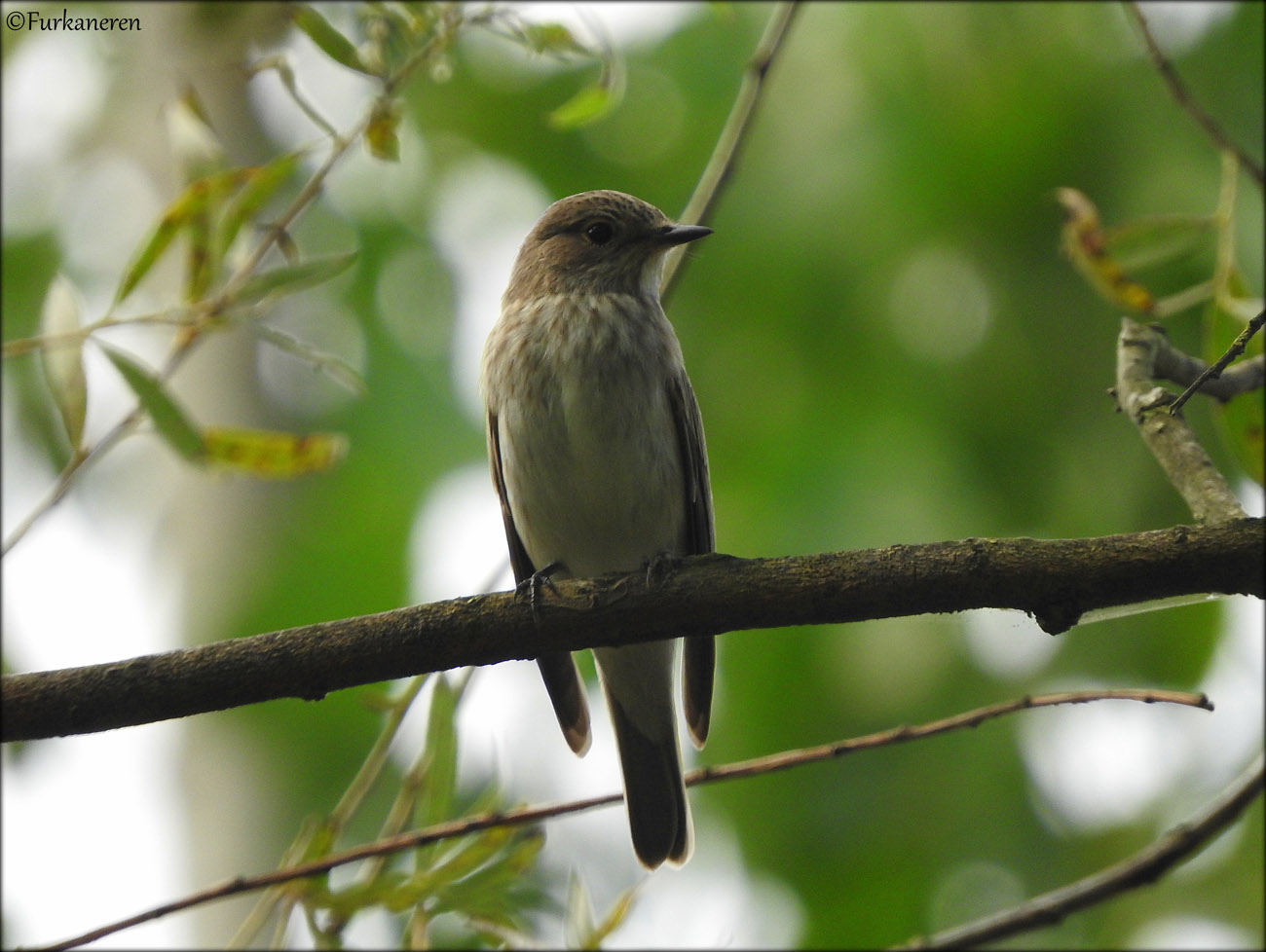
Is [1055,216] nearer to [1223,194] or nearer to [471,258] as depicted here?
[1223,194]

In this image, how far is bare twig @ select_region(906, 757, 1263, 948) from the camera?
2.40 metres

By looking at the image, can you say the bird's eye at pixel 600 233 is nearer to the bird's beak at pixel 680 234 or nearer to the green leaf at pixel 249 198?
the bird's beak at pixel 680 234

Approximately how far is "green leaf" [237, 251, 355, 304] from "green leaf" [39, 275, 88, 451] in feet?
1.11

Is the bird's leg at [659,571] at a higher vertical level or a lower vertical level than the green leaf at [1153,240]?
lower

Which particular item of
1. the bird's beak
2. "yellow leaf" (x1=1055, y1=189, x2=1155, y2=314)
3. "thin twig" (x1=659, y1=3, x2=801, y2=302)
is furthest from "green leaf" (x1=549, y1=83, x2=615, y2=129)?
"yellow leaf" (x1=1055, y1=189, x2=1155, y2=314)

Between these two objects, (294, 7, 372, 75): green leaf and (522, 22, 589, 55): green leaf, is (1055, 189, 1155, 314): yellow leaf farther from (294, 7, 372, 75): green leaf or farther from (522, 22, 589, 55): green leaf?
(294, 7, 372, 75): green leaf

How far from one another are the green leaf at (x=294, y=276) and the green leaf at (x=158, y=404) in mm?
263

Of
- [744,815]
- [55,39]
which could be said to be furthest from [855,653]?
[55,39]

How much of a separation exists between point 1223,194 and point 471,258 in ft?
12.0

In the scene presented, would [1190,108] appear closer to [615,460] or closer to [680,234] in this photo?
[680,234]

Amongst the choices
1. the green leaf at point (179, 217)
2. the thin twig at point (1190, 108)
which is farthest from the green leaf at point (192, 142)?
the thin twig at point (1190, 108)

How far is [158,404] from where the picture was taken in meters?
2.46

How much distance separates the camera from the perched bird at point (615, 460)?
330 centimetres

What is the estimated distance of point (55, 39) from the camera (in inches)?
221
